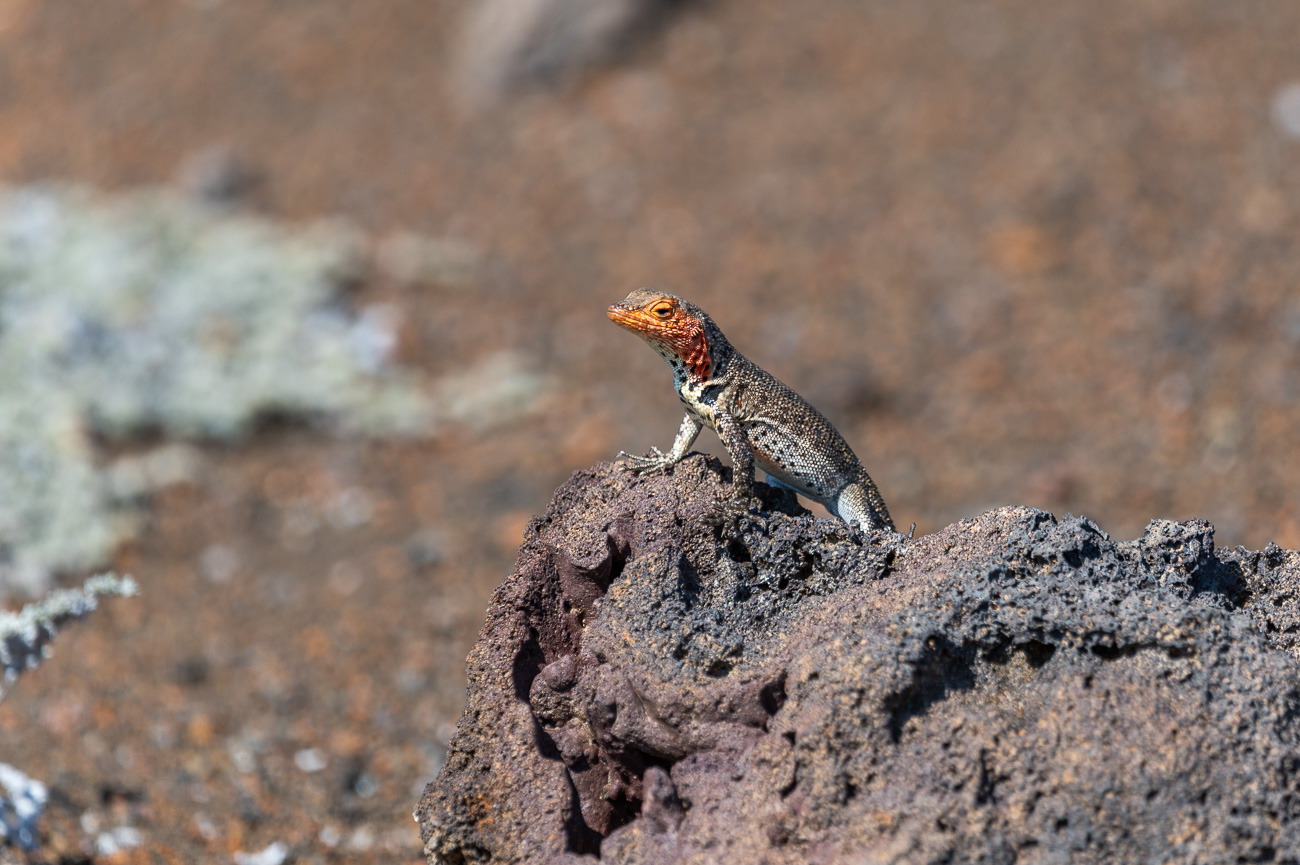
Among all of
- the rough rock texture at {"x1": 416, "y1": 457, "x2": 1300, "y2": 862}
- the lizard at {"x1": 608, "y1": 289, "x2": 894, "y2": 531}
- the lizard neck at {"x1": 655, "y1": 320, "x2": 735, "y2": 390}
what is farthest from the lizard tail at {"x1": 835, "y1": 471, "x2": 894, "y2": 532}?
the rough rock texture at {"x1": 416, "y1": 457, "x2": 1300, "y2": 862}

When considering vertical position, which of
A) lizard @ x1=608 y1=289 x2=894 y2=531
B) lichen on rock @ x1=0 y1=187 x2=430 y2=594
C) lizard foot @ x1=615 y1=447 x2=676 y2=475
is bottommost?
lizard foot @ x1=615 y1=447 x2=676 y2=475

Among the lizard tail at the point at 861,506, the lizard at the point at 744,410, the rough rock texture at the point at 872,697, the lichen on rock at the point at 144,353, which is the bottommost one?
the rough rock texture at the point at 872,697

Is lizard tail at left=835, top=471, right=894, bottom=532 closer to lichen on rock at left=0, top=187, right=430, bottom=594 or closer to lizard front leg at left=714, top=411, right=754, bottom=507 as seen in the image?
lizard front leg at left=714, top=411, right=754, bottom=507

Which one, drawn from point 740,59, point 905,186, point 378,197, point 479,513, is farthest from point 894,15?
point 479,513

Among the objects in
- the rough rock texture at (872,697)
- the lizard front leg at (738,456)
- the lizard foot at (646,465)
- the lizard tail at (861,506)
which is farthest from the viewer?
the lizard tail at (861,506)

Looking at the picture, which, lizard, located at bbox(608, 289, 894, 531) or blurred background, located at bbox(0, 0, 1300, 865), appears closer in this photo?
lizard, located at bbox(608, 289, 894, 531)

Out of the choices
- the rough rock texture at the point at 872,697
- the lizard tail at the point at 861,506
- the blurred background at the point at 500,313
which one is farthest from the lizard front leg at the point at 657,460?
the blurred background at the point at 500,313

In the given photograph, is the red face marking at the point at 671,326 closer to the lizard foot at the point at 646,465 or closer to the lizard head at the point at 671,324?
the lizard head at the point at 671,324

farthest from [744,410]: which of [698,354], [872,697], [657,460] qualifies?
[872,697]

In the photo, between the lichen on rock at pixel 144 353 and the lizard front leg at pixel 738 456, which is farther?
the lichen on rock at pixel 144 353
